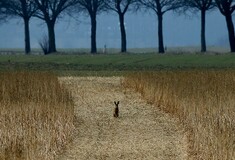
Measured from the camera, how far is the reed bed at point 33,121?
12.4 meters

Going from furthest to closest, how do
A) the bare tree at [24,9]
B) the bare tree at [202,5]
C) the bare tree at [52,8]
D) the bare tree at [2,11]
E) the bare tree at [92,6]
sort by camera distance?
the bare tree at [24,9] < the bare tree at [92,6] < the bare tree at [2,11] < the bare tree at [52,8] < the bare tree at [202,5]

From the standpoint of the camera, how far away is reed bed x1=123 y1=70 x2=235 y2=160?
12203mm

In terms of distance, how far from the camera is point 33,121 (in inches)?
598

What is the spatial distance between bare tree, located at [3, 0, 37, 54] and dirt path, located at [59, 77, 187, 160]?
47.2 metres

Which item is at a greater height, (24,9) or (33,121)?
(24,9)

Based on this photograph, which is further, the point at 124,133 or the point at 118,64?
the point at 118,64

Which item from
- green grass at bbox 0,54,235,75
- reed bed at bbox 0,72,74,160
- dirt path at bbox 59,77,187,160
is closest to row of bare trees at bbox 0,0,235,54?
green grass at bbox 0,54,235,75

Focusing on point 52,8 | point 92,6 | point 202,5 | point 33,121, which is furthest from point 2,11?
point 33,121

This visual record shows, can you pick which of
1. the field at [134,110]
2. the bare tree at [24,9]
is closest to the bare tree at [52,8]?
the bare tree at [24,9]

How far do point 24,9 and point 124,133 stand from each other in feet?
186

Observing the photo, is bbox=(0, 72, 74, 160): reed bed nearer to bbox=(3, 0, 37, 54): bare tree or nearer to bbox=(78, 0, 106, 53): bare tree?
bbox=(78, 0, 106, 53): bare tree

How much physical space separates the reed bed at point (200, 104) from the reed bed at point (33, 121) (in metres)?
2.63

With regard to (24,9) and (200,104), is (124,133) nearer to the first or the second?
(200,104)

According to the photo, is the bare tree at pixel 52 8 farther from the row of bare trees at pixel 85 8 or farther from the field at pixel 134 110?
the field at pixel 134 110
